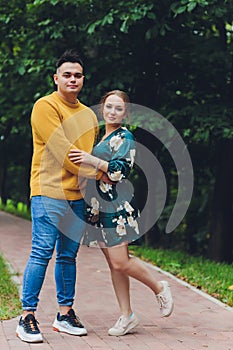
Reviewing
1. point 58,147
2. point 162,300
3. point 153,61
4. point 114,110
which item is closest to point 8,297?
point 162,300

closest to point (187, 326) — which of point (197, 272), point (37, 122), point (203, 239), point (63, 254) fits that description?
point (63, 254)

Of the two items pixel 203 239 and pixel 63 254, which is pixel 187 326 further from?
pixel 203 239

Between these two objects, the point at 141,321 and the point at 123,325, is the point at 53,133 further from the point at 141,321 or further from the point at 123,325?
the point at 141,321

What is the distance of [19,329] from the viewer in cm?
566

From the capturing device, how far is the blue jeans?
18.6 ft

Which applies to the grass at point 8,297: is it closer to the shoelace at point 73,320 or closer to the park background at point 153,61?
the shoelace at point 73,320

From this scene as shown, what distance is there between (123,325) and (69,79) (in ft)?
6.55

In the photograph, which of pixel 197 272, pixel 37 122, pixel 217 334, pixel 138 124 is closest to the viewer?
pixel 37 122

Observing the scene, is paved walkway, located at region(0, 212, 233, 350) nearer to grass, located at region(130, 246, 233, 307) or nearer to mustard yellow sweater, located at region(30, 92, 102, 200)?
grass, located at region(130, 246, 233, 307)

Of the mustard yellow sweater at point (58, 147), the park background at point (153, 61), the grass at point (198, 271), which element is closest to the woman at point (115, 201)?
the mustard yellow sweater at point (58, 147)

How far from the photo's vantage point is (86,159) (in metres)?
5.61

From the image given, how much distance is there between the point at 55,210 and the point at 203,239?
14.7 metres

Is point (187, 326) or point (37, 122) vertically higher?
point (37, 122)

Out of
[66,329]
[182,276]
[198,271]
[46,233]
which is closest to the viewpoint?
[46,233]
